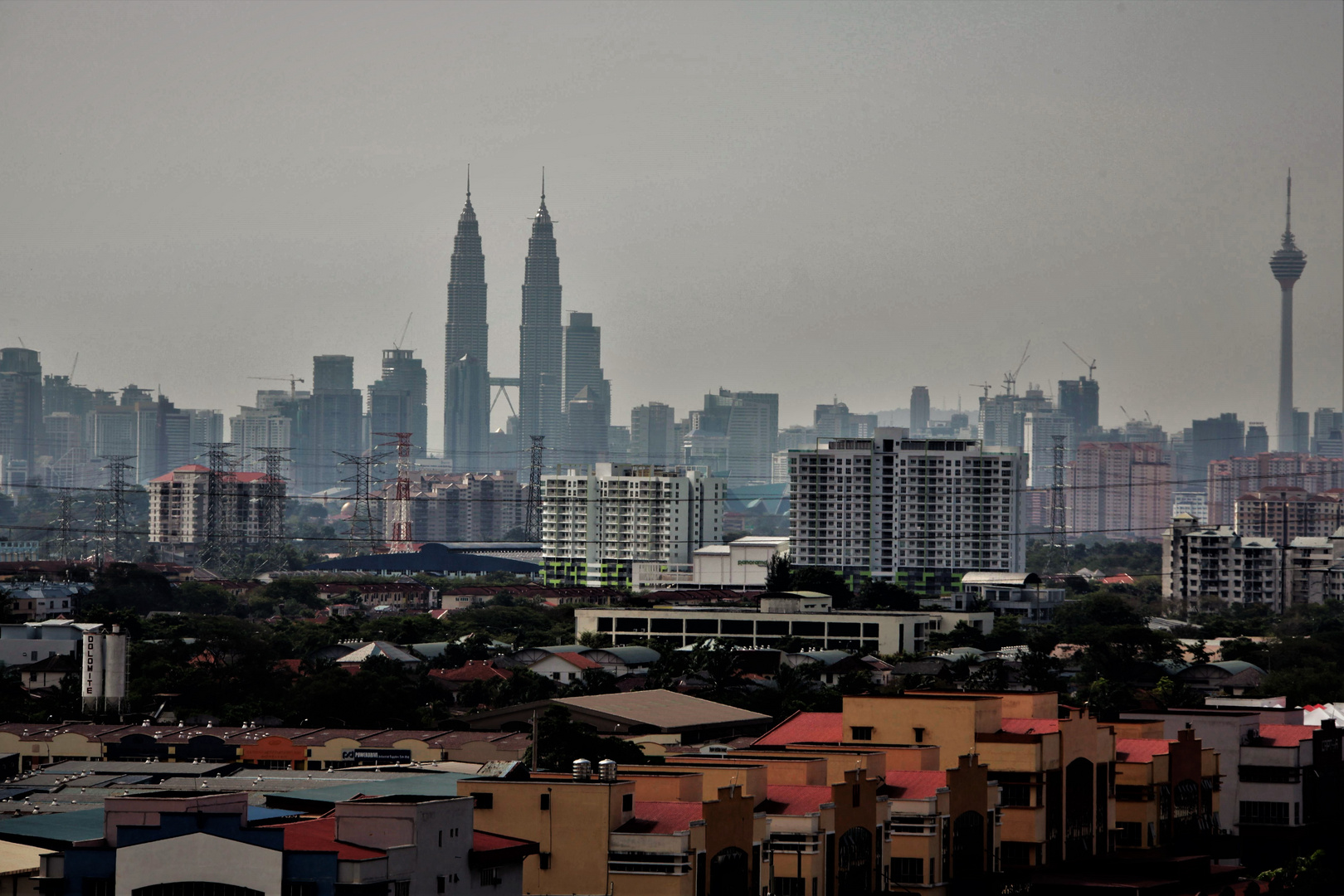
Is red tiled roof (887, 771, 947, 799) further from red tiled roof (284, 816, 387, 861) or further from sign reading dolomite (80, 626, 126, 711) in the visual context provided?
sign reading dolomite (80, 626, 126, 711)

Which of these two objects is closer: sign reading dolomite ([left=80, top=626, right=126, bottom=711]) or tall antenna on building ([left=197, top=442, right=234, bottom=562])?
sign reading dolomite ([left=80, top=626, right=126, bottom=711])

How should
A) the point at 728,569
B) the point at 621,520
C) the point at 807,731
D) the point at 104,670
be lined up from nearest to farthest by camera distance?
the point at 807,731
the point at 104,670
the point at 728,569
the point at 621,520

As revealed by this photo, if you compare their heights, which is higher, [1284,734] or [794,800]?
[794,800]

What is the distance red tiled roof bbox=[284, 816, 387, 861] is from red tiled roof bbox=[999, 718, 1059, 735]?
37.5 ft

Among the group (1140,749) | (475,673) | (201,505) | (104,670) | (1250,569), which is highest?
(201,505)

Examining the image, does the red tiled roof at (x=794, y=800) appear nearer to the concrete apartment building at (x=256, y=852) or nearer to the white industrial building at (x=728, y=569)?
the concrete apartment building at (x=256, y=852)

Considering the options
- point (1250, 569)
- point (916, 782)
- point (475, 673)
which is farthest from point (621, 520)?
point (916, 782)

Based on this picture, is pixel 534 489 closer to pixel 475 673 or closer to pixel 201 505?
pixel 201 505

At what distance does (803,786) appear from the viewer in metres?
22.8

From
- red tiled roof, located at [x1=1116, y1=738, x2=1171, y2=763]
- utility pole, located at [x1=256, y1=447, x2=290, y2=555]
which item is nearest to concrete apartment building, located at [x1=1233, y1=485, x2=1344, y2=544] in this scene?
utility pole, located at [x1=256, y1=447, x2=290, y2=555]

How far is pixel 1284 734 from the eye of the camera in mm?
33406

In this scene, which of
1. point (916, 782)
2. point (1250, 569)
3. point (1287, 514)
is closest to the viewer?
point (916, 782)

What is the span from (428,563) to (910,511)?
147ft

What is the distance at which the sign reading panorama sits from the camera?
3644cm
